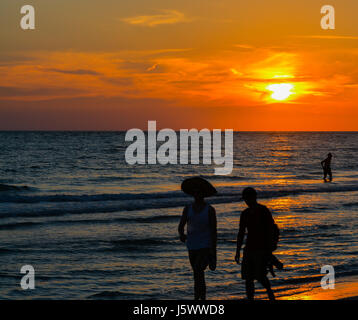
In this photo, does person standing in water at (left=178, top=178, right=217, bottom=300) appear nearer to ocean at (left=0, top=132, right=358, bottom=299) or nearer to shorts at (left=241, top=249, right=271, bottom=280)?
shorts at (left=241, top=249, right=271, bottom=280)

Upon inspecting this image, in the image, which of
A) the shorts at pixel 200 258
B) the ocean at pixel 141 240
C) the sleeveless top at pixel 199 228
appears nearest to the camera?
the sleeveless top at pixel 199 228

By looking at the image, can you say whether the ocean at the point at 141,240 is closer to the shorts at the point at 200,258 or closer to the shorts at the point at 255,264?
the shorts at the point at 255,264

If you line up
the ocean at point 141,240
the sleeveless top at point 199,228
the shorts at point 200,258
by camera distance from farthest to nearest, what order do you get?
the ocean at point 141,240, the shorts at point 200,258, the sleeveless top at point 199,228

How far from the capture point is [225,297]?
9406 millimetres

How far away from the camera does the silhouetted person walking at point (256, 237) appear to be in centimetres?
711

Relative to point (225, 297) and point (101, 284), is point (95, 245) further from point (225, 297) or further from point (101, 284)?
point (225, 297)

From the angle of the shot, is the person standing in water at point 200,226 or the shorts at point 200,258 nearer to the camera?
the person standing in water at point 200,226

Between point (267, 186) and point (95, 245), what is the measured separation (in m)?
21.5

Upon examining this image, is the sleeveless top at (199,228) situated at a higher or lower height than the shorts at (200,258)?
higher

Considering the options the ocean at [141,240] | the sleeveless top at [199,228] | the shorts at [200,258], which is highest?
the sleeveless top at [199,228]

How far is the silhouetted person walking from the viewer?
711 cm

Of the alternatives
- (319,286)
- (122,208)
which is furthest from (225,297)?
(122,208)

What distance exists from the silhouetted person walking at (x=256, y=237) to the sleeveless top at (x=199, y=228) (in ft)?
1.61

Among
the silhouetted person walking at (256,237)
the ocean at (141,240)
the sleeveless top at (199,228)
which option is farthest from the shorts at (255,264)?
the ocean at (141,240)
